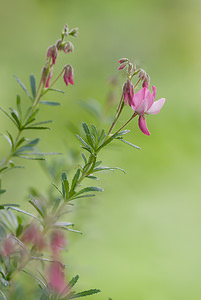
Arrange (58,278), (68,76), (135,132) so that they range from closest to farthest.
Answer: (58,278)
(68,76)
(135,132)

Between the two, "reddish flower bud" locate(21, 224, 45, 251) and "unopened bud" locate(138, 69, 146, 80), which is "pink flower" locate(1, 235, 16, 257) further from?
"unopened bud" locate(138, 69, 146, 80)

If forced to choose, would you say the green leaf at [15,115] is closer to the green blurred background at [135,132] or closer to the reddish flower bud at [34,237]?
the reddish flower bud at [34,237]

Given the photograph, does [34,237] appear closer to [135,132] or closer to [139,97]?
[139,97]

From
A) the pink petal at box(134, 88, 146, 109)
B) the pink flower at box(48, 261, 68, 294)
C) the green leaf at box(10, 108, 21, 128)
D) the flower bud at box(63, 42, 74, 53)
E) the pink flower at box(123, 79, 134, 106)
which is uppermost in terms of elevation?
the flower bud at box(63, 42, 74, 53)

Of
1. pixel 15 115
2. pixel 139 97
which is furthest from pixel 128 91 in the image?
pixel 15 115

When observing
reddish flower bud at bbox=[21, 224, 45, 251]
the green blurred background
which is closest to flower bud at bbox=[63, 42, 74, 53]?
reddish flower bud at bbox=[21, 224, 45, 251]

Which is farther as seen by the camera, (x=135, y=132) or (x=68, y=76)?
(x=135, y=132)

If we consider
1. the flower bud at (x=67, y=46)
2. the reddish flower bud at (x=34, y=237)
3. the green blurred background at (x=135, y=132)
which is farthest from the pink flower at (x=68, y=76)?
the green blurred background at (x=135, y=132)
